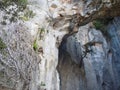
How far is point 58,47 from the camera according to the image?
1305 cm

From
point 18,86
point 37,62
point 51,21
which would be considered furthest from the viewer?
point 51,21

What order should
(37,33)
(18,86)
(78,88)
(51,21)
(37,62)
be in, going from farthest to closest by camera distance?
(78,88) → (51,21) → (37,33) → (37,62) → (18,86)

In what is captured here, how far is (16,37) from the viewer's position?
9.10 m

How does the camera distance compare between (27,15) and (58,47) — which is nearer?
(27,15)

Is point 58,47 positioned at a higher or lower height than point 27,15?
lower

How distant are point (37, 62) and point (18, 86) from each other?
154 centimetres

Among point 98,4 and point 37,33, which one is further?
point 98,4

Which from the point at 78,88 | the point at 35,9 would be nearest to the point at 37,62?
the point at 35,9

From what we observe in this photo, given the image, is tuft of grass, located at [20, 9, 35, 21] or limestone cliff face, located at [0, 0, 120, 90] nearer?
limestone cliff face, located at [0, 0, 120, 90]

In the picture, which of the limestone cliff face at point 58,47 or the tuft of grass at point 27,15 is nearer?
the limestone cliff face at point 58,47

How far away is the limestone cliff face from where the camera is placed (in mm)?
8820

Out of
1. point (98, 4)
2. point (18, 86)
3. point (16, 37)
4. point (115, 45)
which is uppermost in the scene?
point (98, 4)

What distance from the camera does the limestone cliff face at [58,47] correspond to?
882 centimetres

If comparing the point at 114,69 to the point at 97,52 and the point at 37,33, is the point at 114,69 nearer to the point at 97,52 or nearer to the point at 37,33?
the point at 97,52
